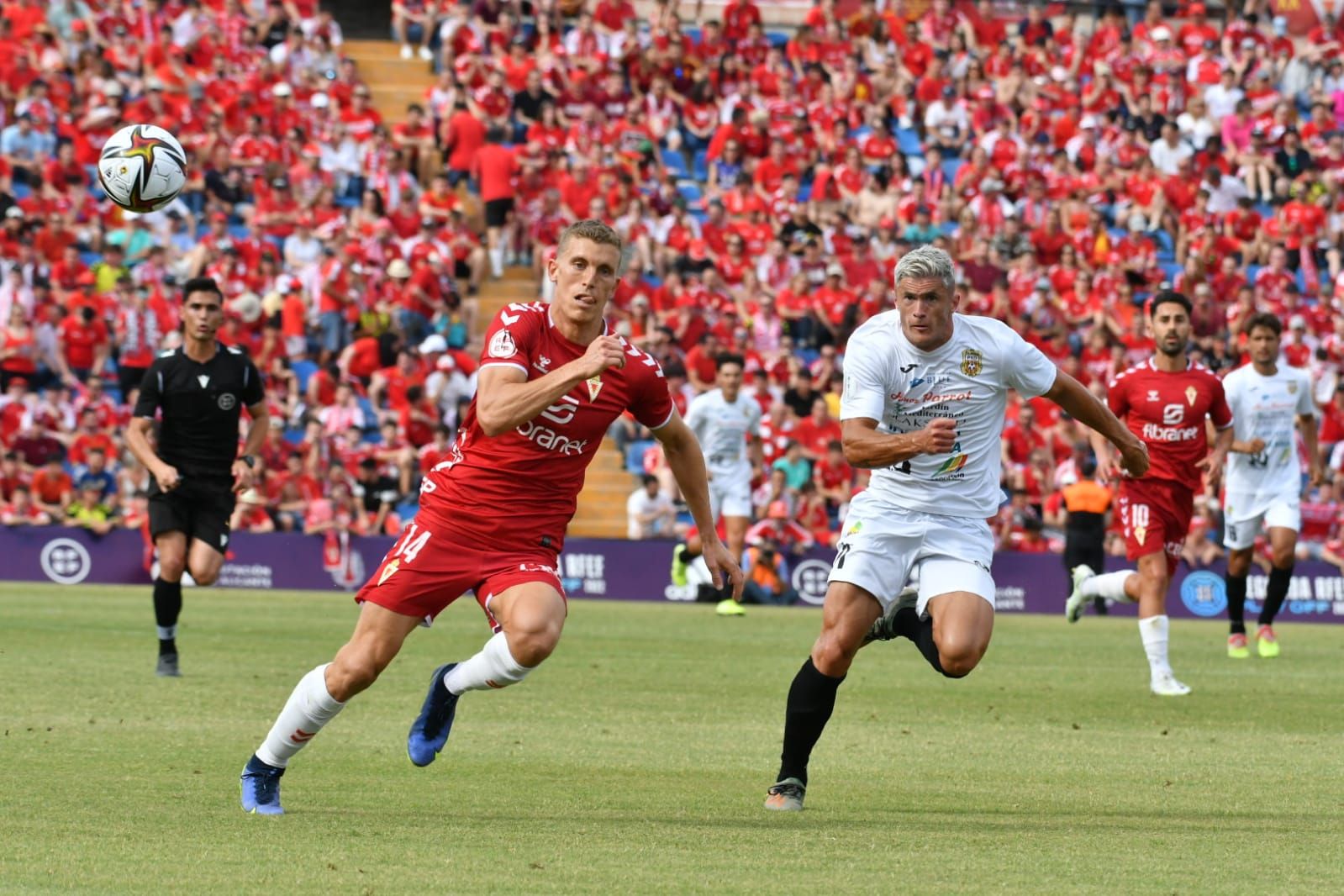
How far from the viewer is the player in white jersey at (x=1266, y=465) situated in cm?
1642

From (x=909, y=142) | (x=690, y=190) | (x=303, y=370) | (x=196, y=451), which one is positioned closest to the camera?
(x=196, y=451)

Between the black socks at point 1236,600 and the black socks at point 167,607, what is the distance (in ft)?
29.0

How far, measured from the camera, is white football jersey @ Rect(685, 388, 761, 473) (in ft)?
71.2

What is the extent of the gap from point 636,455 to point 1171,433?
13.1 meters

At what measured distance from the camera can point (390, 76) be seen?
32.3 metres

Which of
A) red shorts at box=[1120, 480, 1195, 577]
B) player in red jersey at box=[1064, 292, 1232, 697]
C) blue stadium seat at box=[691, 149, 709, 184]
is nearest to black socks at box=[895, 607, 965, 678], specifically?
player in red jersey at box=[1064, 292, 1232, 697]

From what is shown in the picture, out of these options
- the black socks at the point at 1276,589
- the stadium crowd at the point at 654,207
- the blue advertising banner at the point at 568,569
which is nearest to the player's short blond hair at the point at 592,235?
the black socks at the point at 1276,589

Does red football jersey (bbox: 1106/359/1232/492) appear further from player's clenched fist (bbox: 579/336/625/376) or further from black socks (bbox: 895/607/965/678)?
player's clenched fist (bbox: 579/336/625/376)

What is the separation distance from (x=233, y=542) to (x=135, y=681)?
11998 mm

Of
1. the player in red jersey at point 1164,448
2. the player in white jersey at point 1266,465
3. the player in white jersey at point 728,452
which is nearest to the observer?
the player in red jersey at point 1164,448

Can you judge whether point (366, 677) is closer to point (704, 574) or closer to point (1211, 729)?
point (1211, 729)

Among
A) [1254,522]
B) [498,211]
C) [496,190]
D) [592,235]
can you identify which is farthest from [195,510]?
[498,211]

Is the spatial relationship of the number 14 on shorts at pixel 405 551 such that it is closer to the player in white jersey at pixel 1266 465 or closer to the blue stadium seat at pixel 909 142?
the player in white jersey at pixel 1266 465

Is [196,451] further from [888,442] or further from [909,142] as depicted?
[909,142]
